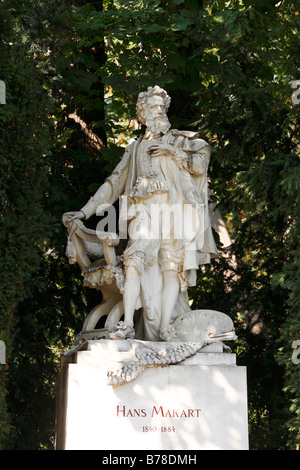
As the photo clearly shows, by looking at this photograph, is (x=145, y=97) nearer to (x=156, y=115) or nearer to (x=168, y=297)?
(x=156, y=115)

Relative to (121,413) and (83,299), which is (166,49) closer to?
(83,299)

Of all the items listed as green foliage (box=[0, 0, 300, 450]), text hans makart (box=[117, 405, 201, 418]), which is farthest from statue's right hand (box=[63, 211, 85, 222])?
text hans makart (box=[117, 405, 201, 418])

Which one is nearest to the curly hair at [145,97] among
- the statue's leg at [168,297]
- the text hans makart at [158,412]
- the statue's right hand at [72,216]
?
the statue's right hand at [72,216]

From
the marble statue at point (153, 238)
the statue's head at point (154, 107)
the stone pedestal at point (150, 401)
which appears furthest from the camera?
the statue's head at point (154, 107)

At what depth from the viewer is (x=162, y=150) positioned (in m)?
8.77

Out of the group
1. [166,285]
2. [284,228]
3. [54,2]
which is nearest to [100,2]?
[54,2]

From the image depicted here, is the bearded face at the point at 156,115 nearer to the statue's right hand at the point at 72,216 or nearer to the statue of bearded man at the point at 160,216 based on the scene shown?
the statue of bearded man at the point at 160,216

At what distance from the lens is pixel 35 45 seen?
11156 millimetres

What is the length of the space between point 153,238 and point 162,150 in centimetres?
93

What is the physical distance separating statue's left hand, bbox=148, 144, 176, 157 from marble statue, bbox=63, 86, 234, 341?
0.01 meters

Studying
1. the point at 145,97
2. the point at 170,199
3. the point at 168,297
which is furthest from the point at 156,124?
the point at 168,297

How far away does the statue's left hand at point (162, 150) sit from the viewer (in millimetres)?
8750

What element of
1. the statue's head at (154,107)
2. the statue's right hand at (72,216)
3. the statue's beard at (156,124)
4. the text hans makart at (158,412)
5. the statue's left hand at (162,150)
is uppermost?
the statue's head at (154,107)

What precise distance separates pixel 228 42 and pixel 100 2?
237 centimetres
